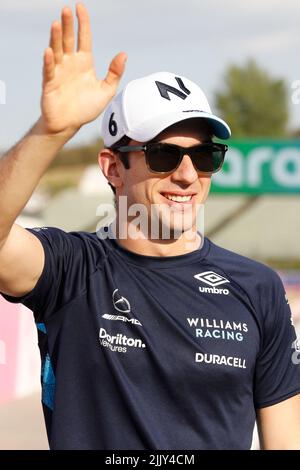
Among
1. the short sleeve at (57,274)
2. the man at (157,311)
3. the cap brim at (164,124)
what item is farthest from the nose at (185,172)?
the short sleeve at (57,274)

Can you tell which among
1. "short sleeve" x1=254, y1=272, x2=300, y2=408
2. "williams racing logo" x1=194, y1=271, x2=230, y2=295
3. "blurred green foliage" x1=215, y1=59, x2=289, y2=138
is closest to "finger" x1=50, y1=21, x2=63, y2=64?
"williams racing logo" x1=194, y1=271, x2=230, y2=295

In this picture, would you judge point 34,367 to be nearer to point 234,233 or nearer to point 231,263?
point 231,263

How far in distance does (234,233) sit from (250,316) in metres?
29.9

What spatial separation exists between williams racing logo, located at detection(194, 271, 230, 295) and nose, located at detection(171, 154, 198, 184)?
37 centimetres

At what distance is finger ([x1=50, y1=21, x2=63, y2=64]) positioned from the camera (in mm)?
2660

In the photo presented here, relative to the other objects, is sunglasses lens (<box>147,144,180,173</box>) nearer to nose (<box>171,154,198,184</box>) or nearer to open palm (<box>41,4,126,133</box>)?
nose (<box>171,154,198,184</box>)

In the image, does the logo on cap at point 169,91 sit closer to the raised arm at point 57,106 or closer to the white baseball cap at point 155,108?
the white baseball cap at point 155,108

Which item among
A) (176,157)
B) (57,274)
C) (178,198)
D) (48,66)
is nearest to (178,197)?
(178,198)

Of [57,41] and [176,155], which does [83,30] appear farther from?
[176,155]

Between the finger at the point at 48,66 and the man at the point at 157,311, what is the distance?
24cm

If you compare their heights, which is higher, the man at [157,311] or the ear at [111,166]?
the ear at [111,166]

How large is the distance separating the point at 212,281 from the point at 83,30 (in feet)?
3.79

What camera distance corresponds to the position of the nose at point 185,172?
3.41m

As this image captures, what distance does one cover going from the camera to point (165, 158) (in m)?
3.37
